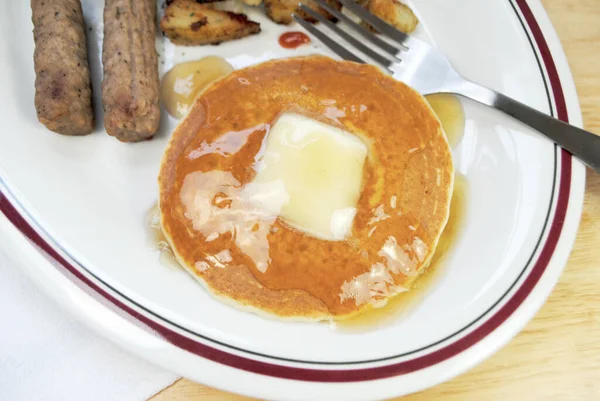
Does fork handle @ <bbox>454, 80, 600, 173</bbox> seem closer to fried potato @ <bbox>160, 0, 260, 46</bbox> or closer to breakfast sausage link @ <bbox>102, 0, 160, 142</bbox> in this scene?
fried potato @ <bbox>160, 0, 260, 46</bbox>

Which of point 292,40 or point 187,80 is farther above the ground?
point 292,40


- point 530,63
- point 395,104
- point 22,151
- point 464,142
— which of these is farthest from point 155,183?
point 530,63

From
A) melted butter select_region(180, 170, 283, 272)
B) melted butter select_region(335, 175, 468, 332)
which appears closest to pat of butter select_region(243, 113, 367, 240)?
melted butter select_region(180, 170, 283, 272)

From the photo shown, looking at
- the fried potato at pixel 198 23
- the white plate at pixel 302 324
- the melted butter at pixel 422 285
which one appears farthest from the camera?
the fried potato at pixel 198 23

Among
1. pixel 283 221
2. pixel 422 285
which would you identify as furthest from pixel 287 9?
pixel 422 285

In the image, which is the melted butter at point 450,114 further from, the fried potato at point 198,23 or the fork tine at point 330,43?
the fried potato at point 198,23

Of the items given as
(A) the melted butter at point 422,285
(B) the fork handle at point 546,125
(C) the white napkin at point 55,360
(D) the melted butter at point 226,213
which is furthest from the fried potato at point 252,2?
(C) the white napkin at point 55,360

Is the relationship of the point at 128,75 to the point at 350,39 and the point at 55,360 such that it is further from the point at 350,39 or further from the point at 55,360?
the point at 55,360
